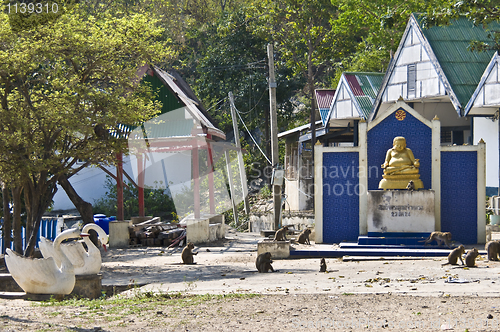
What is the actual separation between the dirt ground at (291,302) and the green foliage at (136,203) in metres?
15.5

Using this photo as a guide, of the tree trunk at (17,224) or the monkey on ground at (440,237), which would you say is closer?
the tree trunk at (17,224)

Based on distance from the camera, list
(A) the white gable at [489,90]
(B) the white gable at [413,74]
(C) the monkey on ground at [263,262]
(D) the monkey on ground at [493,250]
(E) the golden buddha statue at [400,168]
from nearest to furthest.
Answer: (C) the monkey on ground at [263,262], (D) the monkey on ground at [493,250], (E) the golden buddha statue at [400,168], (A) the white gable at [489,90], (B) the white gable at [413,74]

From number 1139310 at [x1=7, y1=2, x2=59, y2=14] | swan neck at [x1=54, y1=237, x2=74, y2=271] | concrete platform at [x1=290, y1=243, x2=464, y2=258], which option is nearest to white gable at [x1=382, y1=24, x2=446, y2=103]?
concrete platform at [x1=290, y1=243, x2=464, y2=258]

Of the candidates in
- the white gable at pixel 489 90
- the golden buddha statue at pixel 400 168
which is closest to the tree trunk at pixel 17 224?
the golden buddha statue at pixel 400 168

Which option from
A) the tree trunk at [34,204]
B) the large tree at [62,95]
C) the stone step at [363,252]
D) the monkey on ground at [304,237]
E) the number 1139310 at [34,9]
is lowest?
the stone step at [363,252]

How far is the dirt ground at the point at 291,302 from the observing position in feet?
22.2

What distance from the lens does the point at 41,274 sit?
349 inches

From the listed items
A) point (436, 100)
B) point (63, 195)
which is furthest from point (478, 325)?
point (63, 195)

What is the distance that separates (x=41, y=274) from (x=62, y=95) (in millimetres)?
5700

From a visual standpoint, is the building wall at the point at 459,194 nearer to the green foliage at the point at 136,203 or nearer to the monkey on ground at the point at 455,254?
the monkey on ground at the point at 455,254

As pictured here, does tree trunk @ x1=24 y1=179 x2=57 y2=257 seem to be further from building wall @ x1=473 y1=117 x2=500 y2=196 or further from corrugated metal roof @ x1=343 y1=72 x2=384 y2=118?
building wall @ x1=473 y1=117 x2=500 y2=196

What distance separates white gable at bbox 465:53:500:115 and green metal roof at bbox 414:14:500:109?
0.75 meters

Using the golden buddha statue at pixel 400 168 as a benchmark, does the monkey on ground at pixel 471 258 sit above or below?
below

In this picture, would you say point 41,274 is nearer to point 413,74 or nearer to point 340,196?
point 340,196
